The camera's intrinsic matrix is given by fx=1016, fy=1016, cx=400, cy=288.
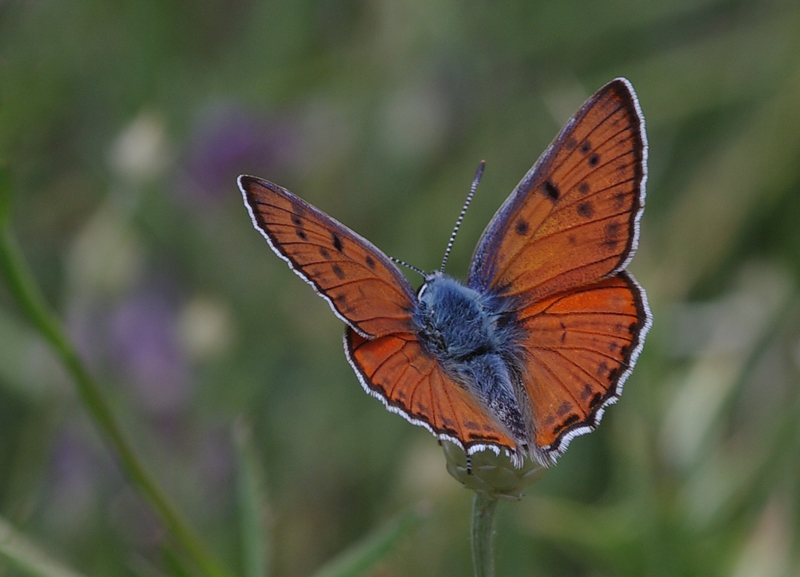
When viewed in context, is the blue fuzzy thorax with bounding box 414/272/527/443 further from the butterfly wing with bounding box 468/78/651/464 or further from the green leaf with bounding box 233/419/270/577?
the green leaf with bounding box 233/419/270/577

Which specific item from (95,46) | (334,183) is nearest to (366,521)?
(334,183)

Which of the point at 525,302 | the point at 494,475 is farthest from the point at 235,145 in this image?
the point at 494,475

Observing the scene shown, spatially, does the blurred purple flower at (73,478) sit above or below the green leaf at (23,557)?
below

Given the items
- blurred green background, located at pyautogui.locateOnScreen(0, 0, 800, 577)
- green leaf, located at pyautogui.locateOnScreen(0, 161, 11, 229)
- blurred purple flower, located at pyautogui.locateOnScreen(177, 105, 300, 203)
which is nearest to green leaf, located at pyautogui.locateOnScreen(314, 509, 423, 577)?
blurred green background, located at pyautogui.locateOnScreen(0, 0, 800, 577)

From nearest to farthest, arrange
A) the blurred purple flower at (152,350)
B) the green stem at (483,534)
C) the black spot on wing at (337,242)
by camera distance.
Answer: the green stem at (483,534) < the black spot on wing at (337,242) < the blurred purple flower at (152,350)

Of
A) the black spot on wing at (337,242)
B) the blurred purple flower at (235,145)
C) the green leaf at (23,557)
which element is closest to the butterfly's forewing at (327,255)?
the black spot on wing at (337,242)

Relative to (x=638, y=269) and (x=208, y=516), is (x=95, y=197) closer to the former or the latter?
(x=208, y=516)

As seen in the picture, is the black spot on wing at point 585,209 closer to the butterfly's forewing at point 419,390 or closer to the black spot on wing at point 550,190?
the black spot on wing at point 550,190
